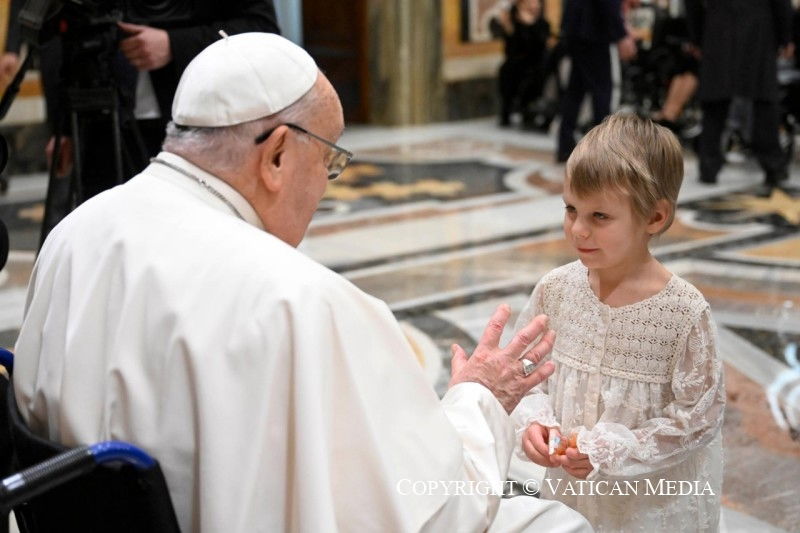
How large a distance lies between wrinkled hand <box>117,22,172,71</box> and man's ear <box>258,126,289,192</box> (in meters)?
1.82

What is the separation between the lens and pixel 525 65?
11.6 metres

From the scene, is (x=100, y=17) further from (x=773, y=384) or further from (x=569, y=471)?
(x=773, y=384)

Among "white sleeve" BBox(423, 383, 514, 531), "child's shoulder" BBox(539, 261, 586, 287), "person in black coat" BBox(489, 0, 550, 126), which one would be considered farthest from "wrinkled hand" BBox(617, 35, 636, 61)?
"white sleeve" BBox(423, 383, 514, 531)

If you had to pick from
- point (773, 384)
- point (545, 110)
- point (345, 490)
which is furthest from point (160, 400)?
point (545, 110)

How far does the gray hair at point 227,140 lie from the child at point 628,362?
2.14 feet

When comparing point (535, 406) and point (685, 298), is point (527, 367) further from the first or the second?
point (685, 298)

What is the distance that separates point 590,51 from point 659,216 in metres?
6.81

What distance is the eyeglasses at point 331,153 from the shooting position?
6.75ft

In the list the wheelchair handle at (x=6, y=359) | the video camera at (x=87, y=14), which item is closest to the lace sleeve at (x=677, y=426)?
the wheelchair handle at (x=6, y=359)

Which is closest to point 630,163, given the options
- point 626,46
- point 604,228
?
point 604,228

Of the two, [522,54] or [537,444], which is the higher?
[537,444]

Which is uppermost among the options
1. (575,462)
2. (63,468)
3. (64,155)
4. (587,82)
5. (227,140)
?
(227,140)

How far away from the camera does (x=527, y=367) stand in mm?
2307

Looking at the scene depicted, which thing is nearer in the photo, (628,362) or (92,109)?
(628,362)
